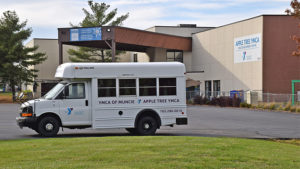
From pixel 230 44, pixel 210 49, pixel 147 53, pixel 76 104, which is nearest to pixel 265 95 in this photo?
pixel 230 44

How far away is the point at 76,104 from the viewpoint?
1672cm

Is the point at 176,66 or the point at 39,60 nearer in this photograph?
the point at 176,66

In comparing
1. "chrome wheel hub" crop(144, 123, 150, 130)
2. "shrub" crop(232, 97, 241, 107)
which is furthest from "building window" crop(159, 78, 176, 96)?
"shrub" crop(232, 97, 241, 107)

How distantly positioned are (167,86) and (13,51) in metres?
35.8

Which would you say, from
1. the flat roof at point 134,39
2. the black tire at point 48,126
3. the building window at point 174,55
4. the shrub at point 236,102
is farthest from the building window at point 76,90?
the building window at point 174,55

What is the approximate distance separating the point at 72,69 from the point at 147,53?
139 ft

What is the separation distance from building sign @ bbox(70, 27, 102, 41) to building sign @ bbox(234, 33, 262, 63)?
13.7 m

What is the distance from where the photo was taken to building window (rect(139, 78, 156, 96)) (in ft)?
55.8

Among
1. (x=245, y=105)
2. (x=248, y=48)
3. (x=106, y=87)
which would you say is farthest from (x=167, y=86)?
(x=248, y=48)

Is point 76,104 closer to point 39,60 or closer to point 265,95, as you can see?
point 265,95

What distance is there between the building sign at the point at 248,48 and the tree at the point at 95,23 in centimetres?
1924

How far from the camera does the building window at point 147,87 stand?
1700cm

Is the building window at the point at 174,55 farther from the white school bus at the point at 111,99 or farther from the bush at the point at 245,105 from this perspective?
the white school bus at the point at 111,99

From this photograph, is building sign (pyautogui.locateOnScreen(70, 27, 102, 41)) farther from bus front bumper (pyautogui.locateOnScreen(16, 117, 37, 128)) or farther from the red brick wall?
bus front bumper (pyautogui.locateOnScreen(16, 117, 37, 128))
